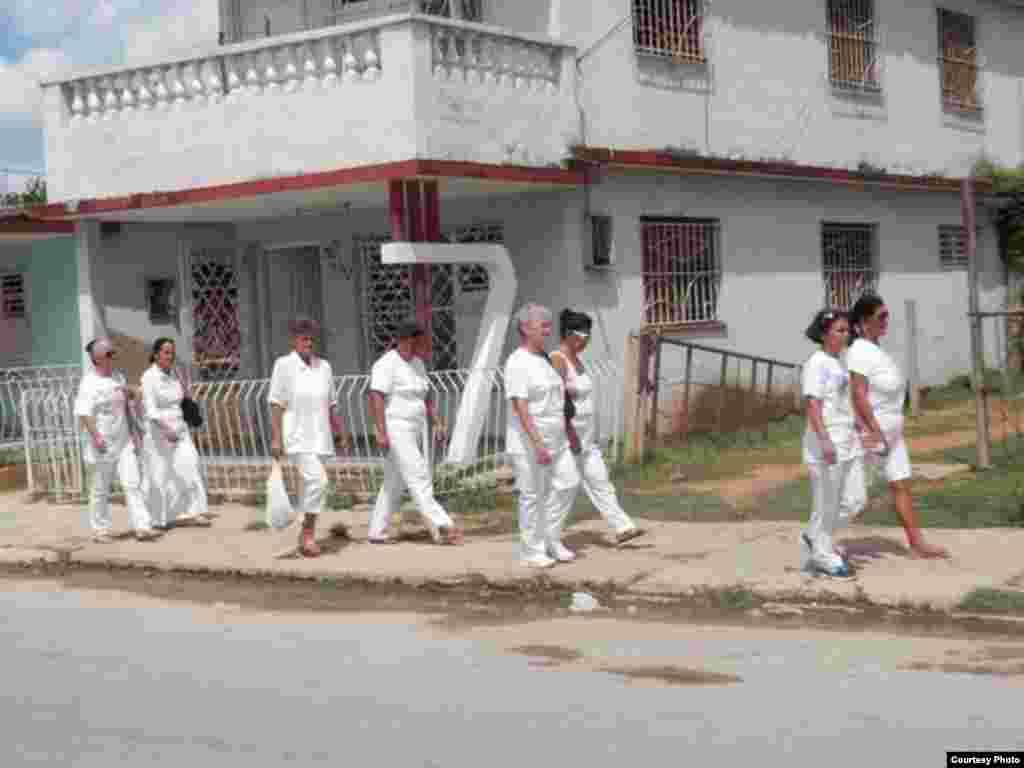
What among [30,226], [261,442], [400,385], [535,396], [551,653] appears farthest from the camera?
[30,226]

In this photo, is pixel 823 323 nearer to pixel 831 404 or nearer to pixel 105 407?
pixel 831 404

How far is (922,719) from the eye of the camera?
5652 millimetres

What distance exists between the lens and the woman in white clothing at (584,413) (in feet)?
31.0

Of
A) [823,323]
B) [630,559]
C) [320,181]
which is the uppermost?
[320,181]

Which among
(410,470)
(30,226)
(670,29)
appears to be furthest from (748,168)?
(30,226)

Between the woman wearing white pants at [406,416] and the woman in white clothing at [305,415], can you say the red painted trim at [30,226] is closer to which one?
the woman in white clothing at [305,415]

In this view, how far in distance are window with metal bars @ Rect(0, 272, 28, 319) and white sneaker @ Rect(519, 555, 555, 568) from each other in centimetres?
1261

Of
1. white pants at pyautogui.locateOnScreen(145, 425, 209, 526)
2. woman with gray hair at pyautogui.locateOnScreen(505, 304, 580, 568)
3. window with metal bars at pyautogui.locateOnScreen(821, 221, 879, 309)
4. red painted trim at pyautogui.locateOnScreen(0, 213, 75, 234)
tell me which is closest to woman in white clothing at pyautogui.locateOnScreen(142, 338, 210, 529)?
white pants at pyautogui.locateOnScreen(145, 425, 209, 526)

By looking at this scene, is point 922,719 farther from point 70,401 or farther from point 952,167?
point 952,167

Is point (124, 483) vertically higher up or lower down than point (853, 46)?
lower down

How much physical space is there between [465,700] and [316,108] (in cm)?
758

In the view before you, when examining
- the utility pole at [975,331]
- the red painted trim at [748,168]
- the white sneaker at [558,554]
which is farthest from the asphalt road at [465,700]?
the red painted trim at [748,168]

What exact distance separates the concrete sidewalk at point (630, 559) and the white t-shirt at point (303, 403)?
81cm

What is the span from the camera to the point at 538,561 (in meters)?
9.22
